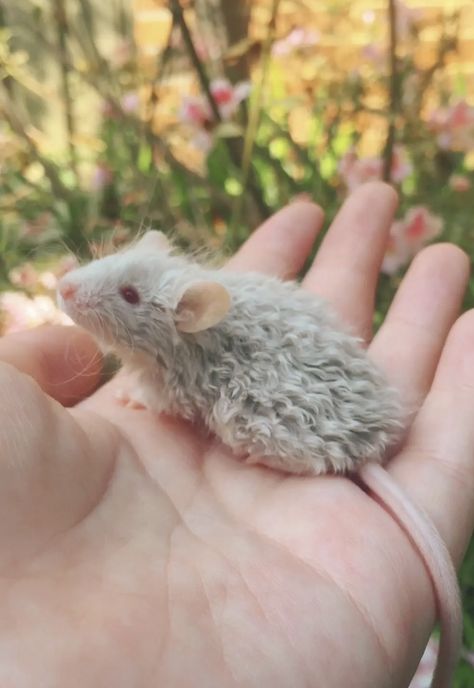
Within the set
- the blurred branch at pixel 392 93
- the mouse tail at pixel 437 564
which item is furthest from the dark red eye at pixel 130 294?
the blurred branch at pixel 392 93

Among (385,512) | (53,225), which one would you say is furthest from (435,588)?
(53,225)

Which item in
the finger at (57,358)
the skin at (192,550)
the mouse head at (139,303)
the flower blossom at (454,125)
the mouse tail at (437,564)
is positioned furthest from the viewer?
the flower blossom at (454,125)

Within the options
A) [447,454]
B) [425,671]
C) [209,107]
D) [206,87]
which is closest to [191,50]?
[206,87]

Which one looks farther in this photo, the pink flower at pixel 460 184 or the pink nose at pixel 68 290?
the pink flower at pixel 460 184

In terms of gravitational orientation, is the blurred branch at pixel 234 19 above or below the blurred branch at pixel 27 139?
above

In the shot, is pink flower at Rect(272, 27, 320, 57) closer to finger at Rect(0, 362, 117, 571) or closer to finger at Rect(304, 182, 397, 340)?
finger at Rect(304, 182, 397, 340)

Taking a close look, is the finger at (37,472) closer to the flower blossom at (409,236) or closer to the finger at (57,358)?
the finger at (57,358)

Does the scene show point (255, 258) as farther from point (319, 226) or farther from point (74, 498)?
point (74, 498)
